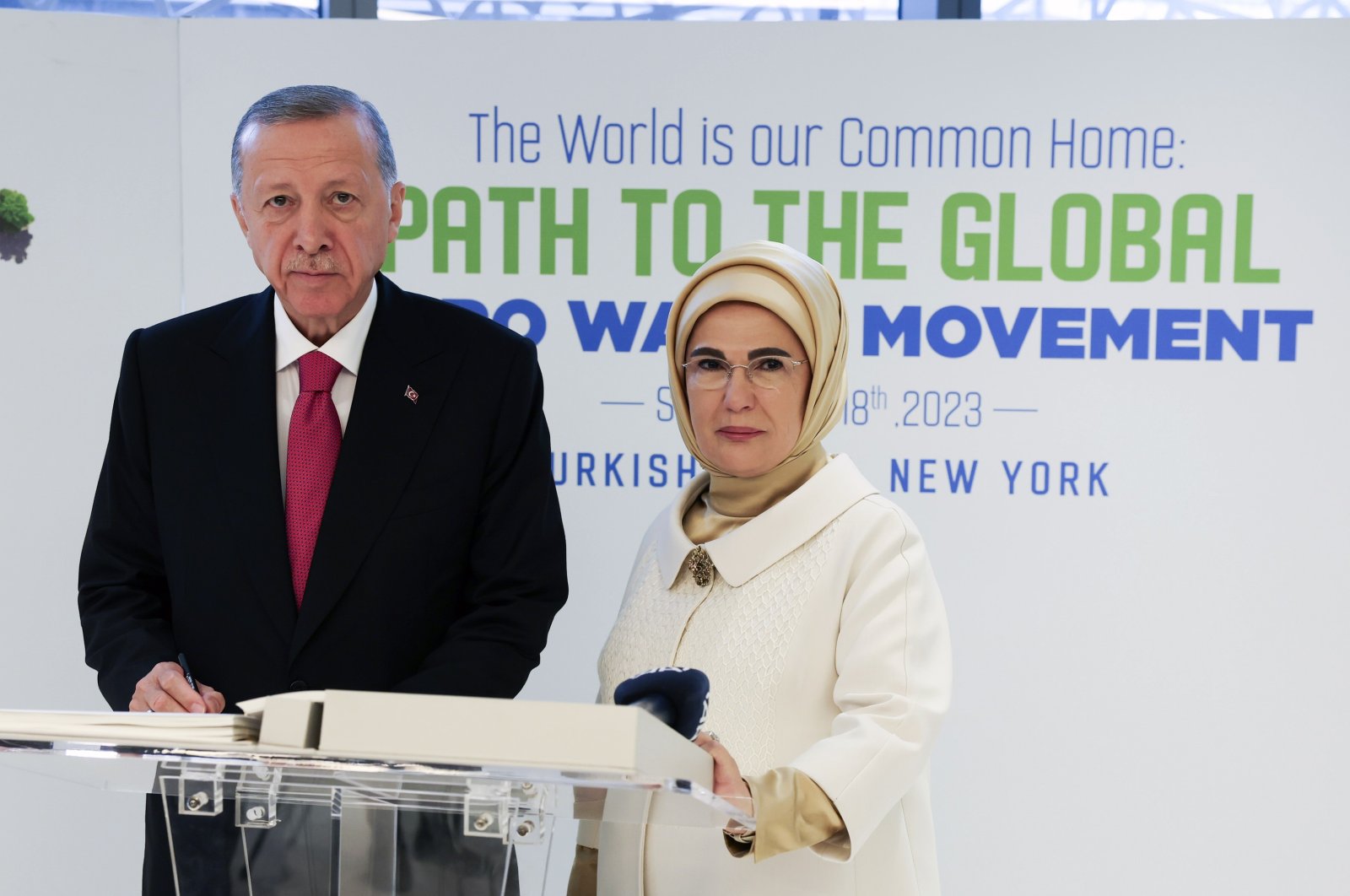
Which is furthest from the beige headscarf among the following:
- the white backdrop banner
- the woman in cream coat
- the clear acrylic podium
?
the white backdrop banner

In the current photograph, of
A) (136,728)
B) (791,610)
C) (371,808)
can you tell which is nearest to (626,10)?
(791,610)

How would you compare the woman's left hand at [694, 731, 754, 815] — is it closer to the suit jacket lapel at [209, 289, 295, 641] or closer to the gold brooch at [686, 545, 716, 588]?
the gold brooch at [686, 545, 716, 588]

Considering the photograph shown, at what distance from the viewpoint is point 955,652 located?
11.0ft

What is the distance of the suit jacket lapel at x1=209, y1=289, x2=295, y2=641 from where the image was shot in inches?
79.5

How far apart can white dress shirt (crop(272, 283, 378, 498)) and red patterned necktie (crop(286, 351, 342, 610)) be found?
0.08 ft

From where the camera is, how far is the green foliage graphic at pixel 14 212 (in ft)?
11.2

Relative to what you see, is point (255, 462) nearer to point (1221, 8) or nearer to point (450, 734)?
point (450, 734)

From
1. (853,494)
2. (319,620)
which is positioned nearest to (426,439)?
(319,620)

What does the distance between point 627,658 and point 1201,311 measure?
193 centimetres

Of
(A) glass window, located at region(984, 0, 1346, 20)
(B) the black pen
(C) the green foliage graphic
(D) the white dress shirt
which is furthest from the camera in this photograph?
(A) glass window, located at region(984, 0, 1346, 20)

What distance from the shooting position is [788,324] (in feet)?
6.73

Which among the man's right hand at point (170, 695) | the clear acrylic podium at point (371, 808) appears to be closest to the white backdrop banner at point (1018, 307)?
the man's right hand at point (170, 695)

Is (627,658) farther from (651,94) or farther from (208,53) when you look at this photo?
(208,53)

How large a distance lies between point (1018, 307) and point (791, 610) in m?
1.65
